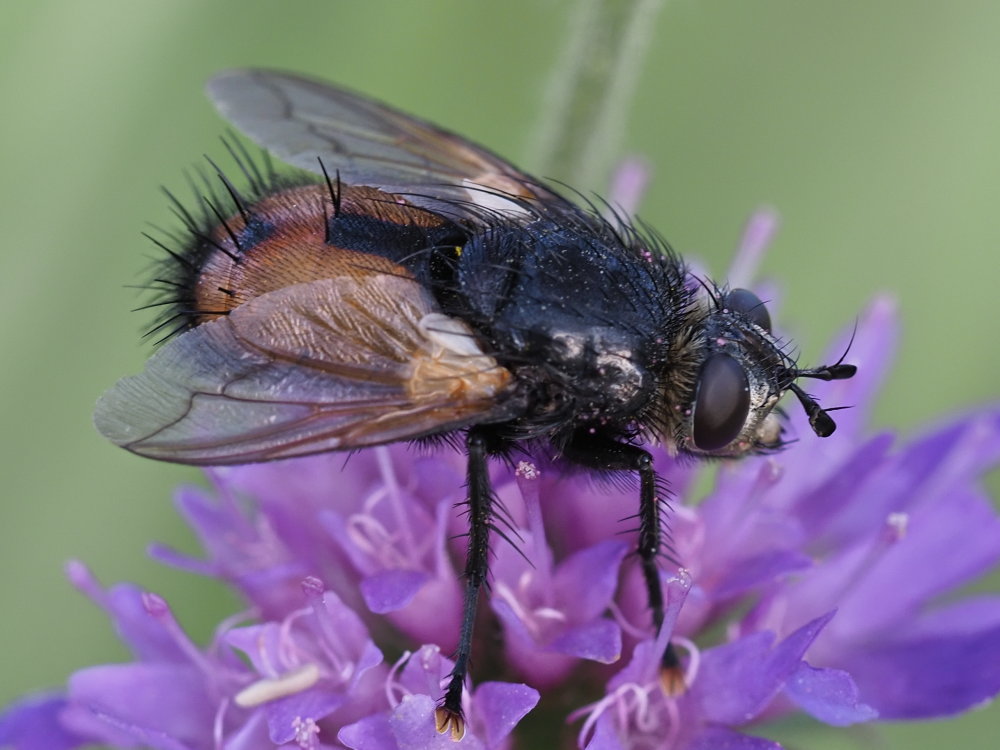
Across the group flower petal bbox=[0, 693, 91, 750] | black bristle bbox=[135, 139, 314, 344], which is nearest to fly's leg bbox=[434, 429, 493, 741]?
black bristle bbox=[135, 139, 314, 344]

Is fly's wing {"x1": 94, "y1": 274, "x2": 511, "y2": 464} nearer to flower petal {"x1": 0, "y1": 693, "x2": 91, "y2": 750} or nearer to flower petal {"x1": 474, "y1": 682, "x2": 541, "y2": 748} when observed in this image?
flower petal {"x1": 474, "y1": 682, "x2": 541, "y2": 748}

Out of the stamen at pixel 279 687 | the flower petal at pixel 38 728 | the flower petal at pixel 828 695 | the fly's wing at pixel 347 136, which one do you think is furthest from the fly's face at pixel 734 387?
the flower petal at pixel 38 728

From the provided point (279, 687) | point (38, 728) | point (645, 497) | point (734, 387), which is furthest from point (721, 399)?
point (38, 728)

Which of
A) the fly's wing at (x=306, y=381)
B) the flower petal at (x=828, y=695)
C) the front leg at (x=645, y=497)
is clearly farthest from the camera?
the front leg at (x=645, y=497)

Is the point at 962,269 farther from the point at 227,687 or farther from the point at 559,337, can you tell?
the point at 227,687

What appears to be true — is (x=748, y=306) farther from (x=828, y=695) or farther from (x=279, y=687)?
(x=279, y=687)

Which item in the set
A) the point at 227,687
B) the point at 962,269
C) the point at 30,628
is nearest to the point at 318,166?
the point at 227,687

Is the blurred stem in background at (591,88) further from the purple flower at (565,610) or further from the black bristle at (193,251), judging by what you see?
the black bristle at (193,251)

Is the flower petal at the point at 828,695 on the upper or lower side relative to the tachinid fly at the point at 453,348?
lower
